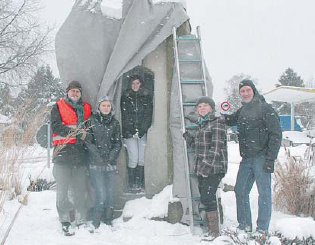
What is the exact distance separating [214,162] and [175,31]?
2.07 m

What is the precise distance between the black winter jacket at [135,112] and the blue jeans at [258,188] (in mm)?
1645

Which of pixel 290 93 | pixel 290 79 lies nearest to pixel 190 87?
pixel 290 93

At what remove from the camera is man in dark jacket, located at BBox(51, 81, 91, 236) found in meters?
4.97

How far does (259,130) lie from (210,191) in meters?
0.95

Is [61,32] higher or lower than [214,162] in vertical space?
higher

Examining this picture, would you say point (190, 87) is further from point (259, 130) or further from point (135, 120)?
point (259, 130)

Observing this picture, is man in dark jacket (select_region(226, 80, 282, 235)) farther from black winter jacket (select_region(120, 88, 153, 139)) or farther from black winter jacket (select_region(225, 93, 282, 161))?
black winter jacket (select_region(120, 88, 153, 139))

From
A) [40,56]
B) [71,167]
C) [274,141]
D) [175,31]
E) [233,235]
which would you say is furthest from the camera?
[40,56]

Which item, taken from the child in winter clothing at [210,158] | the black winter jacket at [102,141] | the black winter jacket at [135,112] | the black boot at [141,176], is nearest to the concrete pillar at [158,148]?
the black winter jacket at [135,112]

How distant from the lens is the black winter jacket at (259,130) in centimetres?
457

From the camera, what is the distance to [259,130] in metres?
4.71

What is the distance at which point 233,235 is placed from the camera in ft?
10.2

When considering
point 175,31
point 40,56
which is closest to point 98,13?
point 175,31

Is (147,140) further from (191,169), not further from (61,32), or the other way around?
(61,32)
